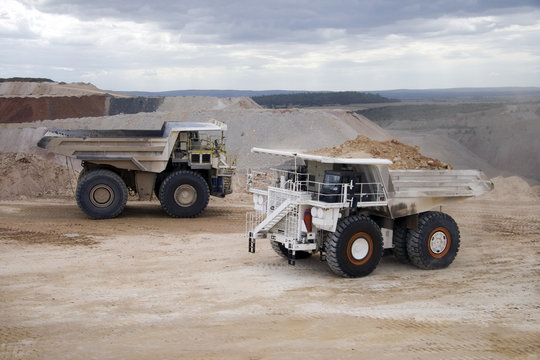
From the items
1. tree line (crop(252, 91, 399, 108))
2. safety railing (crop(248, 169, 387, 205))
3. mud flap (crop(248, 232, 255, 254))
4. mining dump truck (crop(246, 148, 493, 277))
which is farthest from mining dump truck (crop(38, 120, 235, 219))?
tree line (crop(252, 91, 399, 108))

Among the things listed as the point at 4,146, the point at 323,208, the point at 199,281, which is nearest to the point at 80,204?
the point at 199,281

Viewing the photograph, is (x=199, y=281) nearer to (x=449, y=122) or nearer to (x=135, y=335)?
(x=135, y=335)

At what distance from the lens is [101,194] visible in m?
20.5

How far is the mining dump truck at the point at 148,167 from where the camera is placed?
2030 centimetres

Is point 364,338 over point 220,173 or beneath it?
beneath

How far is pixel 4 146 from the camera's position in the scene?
37.7 meters

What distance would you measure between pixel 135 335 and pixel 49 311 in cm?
201

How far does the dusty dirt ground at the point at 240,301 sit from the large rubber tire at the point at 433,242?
0.82ft

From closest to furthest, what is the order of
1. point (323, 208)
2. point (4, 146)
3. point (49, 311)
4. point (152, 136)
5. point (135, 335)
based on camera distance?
point (135, 335)
point (49, 311)
point (323, 208)
point (152, 136)
point (4, 146)

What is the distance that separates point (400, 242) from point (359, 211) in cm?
123

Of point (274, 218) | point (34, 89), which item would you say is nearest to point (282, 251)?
point (274, 218)

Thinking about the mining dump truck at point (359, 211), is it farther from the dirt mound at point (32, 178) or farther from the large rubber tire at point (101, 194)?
the dirt mound at point (32, 178)

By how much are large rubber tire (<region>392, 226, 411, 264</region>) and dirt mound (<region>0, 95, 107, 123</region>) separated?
41304mm

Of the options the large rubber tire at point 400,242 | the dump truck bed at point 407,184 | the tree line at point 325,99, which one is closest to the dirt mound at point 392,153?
the dump truck bed at point 407,184
